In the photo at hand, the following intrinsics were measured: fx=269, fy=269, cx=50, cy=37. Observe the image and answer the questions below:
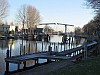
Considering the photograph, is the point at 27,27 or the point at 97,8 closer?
the point at 97,8

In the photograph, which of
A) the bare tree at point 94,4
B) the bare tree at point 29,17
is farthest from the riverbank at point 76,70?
the bare tree at point 29,17

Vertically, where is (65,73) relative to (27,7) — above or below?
below

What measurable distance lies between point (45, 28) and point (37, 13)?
28.3 meters

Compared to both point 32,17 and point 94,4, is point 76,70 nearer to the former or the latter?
point 94,4

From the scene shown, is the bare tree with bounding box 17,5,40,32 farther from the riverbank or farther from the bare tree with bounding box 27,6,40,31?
the riverbank

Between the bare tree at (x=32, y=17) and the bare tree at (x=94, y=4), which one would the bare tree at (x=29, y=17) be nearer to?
the bare tree at (x=32, y=17)

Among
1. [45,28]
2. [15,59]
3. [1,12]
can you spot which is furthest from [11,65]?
[45,28]

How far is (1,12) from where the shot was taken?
9894 cm

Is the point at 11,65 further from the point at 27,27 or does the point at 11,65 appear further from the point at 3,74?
the point at 27,27

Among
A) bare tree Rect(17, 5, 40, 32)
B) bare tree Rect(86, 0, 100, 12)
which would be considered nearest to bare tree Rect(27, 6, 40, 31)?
bare tree Rect(17, 5, 40, 32)

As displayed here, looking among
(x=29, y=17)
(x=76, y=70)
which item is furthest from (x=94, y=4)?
(x=29, y=17)

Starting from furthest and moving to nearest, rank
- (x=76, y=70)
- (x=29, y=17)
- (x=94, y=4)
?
(x=29, y=17) < (x=94, y=4) < (x=76, y=70)

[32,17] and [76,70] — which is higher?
[32,17]

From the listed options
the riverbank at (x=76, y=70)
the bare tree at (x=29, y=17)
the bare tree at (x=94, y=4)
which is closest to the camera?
the riverbank at (x=76, y=70)
